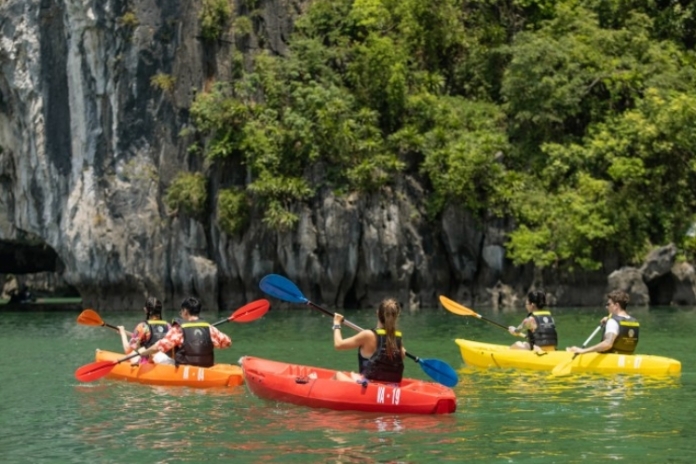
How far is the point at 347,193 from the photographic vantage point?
3875 cm

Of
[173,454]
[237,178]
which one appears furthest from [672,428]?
[237,178]

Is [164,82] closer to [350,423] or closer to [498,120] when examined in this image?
[498,120]

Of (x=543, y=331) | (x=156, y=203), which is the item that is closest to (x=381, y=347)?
(x=543, y=331)

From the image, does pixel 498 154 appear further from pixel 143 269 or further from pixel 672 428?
pixel 672 428

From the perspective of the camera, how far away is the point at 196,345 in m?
17.3

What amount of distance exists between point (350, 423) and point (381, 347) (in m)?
1.05

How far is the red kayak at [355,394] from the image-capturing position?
1376 centimetres

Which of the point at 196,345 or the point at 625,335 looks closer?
the point at 196,345

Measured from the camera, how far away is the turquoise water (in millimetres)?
11719

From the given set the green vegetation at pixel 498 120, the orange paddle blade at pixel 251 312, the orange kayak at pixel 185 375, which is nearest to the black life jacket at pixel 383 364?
the orange kayak at pixel 185 375

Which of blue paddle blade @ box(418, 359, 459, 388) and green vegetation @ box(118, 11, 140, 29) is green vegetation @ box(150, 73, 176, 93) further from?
blue paddle blade @ box(418, 359, 459, 388)

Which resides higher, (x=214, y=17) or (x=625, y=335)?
(x=214, y=17)

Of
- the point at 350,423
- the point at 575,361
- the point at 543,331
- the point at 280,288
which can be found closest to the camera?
the point at 350,423

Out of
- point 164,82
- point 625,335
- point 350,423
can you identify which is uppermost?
point 164,82
